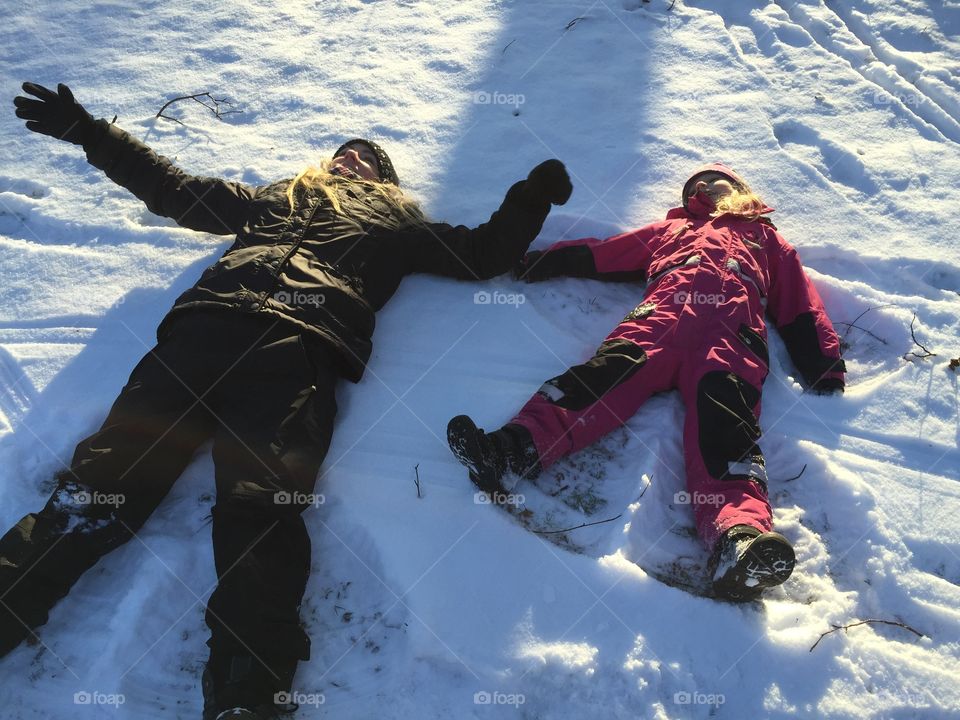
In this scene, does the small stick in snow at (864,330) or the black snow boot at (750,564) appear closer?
the black snow boot at (750,564)

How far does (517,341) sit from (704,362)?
90 centimetres

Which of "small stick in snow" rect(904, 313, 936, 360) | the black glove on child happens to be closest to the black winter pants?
the black glove on child

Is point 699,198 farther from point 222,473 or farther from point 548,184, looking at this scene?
point 222,473

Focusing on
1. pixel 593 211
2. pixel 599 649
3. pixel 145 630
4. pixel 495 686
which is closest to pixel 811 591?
pixel 599 649

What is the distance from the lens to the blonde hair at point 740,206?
12.6ft

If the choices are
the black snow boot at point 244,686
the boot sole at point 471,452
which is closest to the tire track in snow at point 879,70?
the boot sole at point 471,452

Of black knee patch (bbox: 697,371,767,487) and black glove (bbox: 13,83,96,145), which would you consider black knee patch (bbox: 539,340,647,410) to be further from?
black glove (bbox: 13,83,96,145)

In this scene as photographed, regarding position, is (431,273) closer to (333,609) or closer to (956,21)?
(333,609)

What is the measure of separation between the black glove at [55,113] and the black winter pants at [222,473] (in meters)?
1.28

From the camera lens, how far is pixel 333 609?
279 centimetres

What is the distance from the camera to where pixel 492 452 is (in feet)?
9.57

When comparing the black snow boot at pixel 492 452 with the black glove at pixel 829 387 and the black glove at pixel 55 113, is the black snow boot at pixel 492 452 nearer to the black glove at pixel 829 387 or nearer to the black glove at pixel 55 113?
the black glove at pixel 829 387

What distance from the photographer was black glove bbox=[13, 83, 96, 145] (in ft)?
11.7

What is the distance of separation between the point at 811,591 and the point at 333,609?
1.86m
